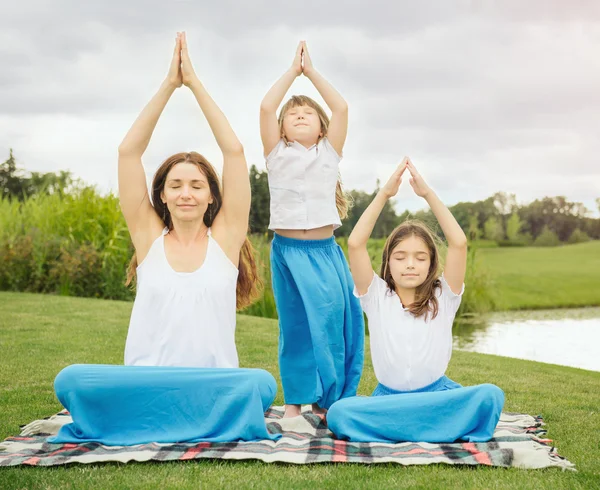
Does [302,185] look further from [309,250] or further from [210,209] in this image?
[210,209]

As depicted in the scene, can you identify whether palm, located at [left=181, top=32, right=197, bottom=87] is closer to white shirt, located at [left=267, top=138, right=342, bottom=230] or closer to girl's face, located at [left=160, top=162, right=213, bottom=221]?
girl's face, located at [left=160, top=162, right=213, bottom=221]

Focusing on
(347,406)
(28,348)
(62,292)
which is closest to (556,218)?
(62,292)

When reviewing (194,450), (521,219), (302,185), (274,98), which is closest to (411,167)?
(302,185)

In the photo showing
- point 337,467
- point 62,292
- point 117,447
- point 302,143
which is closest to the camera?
point 337,467

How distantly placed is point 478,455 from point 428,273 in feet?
3.28

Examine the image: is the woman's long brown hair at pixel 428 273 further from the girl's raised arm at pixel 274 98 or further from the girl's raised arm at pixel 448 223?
the girl's raised arm at pixel 274 98

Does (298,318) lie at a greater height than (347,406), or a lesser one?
greater

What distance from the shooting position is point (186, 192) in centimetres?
354

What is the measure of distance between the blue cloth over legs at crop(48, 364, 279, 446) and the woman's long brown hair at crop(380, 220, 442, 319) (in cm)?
91

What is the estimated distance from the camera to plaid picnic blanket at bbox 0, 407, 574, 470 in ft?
10.0

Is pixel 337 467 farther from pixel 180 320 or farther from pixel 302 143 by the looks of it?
pixel 302 143

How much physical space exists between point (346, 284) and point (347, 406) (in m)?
0.92

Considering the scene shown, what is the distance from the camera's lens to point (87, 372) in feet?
11.1

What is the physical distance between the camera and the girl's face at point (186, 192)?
11.7 feet
